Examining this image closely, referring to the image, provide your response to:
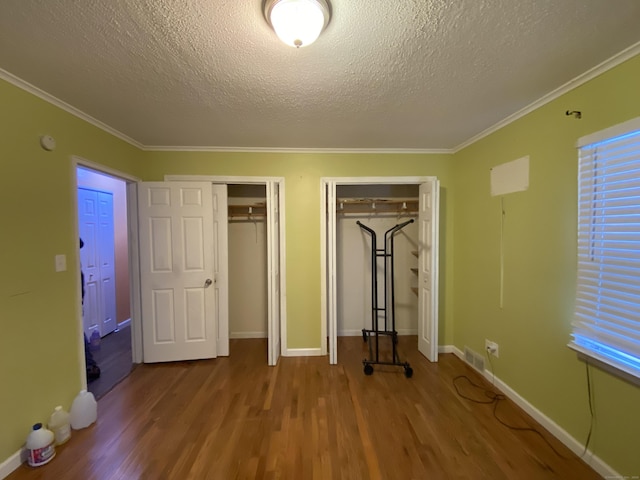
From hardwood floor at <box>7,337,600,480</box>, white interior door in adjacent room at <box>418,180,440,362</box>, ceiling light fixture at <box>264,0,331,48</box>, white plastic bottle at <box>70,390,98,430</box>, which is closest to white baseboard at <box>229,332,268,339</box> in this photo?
hardwood floor at <box>7,337,600,480</box>

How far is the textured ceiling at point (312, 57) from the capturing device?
1141mm

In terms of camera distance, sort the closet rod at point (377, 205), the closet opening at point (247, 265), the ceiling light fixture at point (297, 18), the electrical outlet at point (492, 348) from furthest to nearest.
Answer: the closet opening at point (247, 265)
the closet rod at point (377, 205)
the electrical outlet at point (492, 348)
the ceiling light fixture at point (297, 18)

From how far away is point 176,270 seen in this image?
2.93m

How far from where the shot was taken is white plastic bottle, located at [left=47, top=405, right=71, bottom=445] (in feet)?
5.87

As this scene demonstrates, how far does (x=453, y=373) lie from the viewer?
2.67m

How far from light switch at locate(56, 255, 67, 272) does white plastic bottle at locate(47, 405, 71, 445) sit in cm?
97

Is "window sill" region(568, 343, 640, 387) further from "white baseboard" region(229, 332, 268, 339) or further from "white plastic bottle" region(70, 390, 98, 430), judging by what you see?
"white plastic bottle" region(70, 390, 98, 430)

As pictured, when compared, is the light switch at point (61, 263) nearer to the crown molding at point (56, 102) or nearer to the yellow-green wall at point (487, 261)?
the yellow-green wall at point (487, 261)

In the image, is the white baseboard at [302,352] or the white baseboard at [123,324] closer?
the white baseboard at [302,352]

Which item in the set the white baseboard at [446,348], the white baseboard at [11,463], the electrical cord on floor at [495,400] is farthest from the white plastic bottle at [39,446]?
the white baseboard at [446,348]

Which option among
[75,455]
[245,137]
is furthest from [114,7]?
[75,455]

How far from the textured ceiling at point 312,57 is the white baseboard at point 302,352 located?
8.15 feet

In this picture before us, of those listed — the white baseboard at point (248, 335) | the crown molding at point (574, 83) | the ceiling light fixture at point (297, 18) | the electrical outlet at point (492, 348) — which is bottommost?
the white baseboard at point (248, 335)

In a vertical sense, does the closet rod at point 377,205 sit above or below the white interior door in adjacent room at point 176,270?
above
